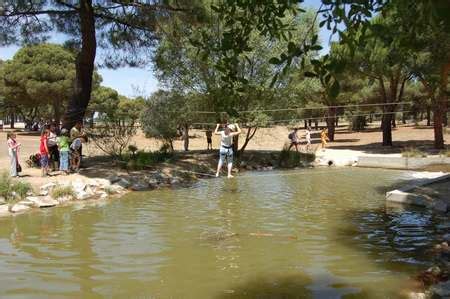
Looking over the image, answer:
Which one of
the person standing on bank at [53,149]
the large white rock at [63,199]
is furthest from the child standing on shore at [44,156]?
the large white rock at [63,199]

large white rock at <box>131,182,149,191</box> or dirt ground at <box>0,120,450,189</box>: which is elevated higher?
dirt ground at <box>0,120,450,189</box>

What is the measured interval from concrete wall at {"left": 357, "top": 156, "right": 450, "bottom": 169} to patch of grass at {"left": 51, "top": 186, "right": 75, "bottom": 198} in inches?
488

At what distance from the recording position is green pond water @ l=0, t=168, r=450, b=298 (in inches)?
234

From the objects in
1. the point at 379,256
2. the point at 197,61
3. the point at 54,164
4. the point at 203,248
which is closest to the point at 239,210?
the point at 203,248

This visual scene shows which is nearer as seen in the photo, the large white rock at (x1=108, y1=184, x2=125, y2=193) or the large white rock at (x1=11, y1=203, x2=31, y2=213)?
the large white rock at (x1=11, y1=203, x2=31, y2=213)

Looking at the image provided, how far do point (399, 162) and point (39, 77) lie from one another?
32.4 meters

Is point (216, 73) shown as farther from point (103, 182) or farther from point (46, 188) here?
point (46, 188)

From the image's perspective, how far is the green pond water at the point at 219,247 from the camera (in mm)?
5934

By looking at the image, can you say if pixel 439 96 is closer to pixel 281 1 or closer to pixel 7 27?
pixel 7 27

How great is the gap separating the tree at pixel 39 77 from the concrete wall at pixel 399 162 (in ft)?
92.0

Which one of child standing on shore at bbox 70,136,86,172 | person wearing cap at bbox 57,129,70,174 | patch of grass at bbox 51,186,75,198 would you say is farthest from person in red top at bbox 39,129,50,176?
patch of grass at bbox 51,186,75,198

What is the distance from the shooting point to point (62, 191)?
12.7 metres

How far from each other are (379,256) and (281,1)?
448 cm

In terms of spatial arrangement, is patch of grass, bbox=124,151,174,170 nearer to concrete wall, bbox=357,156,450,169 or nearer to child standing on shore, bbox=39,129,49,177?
child standing on shore, bbox=39,129,49,177
